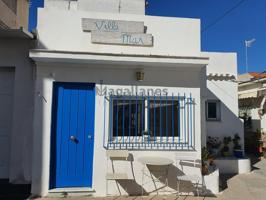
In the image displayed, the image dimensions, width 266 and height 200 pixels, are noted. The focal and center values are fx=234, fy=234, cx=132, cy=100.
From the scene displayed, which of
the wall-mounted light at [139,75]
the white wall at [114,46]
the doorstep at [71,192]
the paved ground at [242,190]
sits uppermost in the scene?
the white wall at [114,46]

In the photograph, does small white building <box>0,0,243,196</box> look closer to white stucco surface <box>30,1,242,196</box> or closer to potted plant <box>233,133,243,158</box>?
white stucco surface <box>30,1,242,196</box>

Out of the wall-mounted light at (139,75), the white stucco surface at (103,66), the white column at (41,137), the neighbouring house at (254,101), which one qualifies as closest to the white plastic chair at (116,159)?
the white stucco surface at (103,66)

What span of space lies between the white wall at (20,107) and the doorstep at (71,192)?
113 centimetres

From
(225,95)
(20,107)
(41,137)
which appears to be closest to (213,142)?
(225,95)

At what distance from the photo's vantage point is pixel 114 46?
811cm

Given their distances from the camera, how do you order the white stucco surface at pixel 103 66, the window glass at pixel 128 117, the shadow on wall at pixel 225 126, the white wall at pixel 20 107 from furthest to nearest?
the shadow on wall at pixel 225 126 < the window glass at pixel 128 117 < the white wall at pixel 20 107 < the white stucco surface at pixel 103 66

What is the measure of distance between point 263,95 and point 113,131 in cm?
1245

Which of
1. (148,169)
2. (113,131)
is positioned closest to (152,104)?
(113,131)

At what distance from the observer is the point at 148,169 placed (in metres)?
7.78

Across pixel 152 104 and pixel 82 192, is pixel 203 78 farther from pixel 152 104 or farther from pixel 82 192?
pixel 82 192

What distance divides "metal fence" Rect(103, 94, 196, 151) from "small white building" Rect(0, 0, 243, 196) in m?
0.03

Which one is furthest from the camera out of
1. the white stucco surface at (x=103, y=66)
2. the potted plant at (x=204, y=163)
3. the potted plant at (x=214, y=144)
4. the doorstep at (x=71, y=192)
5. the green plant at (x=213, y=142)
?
the green plant at (x=213, y=142)

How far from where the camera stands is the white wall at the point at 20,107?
7824 mm

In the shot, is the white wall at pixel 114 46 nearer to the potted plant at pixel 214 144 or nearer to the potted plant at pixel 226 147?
the potted plant at pixel 214 144
